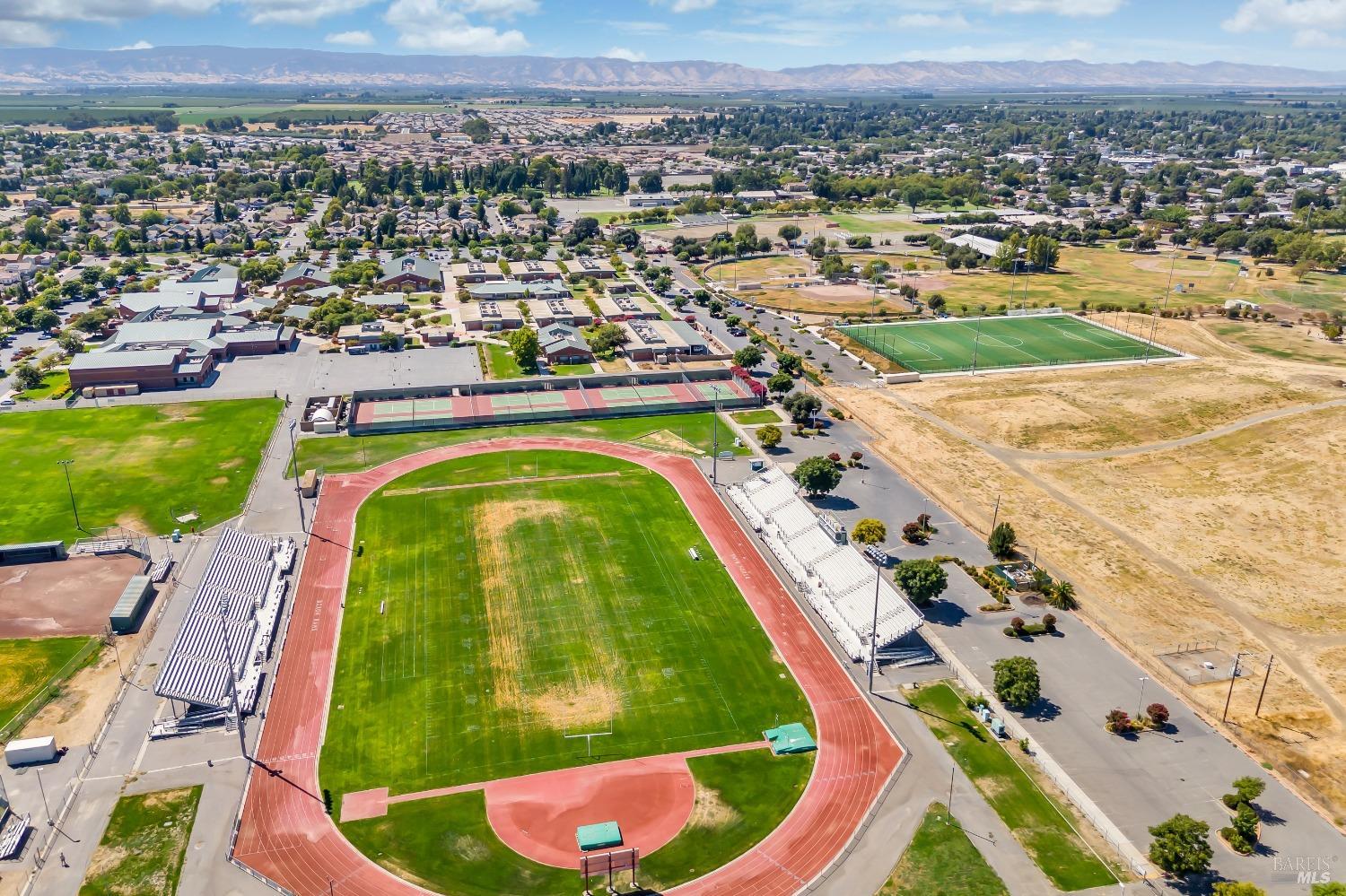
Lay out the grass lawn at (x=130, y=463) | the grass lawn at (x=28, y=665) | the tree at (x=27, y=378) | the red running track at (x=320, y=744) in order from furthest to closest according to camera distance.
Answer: the tree at (x=27, y=378) → the grass lawn at (x=130, y=463) → the grass lawn at (x=28, y=665) → the red running track at (x=320, y=744)

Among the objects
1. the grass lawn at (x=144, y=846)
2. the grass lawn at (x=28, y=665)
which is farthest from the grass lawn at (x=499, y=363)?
the grass lawn at (x=144, y=846)

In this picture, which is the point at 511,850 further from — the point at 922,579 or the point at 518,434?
the point at 518,434

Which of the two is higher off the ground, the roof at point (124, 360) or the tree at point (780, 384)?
the roof at point (124, 360)

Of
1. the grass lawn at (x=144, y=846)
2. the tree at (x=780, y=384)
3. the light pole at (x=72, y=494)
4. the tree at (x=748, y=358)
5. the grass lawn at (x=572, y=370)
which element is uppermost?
the tree at (x=748, y=358)

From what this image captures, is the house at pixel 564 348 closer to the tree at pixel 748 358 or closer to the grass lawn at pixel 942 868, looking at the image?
the tree at pixel 748 358

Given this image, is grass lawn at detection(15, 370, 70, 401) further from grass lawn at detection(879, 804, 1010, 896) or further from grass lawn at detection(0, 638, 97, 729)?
grass lawn at detection(879, 804, 1010, 896)

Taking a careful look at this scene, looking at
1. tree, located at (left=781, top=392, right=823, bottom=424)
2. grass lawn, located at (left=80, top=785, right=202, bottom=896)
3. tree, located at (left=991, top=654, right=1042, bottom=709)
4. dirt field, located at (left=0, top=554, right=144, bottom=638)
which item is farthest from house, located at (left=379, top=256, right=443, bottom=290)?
tree, located at (left=991, top=654, right=1042, bottom=709)

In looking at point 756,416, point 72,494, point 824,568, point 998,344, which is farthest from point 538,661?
point 998,344
